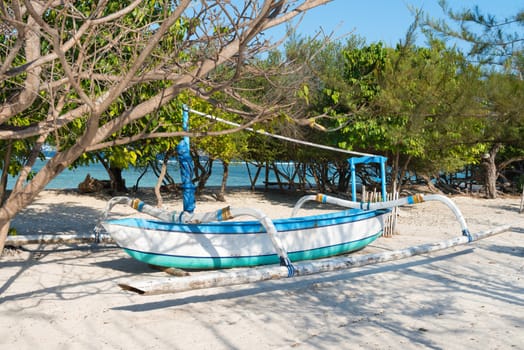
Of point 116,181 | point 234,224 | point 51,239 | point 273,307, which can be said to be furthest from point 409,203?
point 116,181

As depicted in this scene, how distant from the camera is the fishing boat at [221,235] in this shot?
6.95 meters

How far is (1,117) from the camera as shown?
13.1 ft

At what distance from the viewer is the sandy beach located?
15.1 feet

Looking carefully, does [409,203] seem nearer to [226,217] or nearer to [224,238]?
[224,238]

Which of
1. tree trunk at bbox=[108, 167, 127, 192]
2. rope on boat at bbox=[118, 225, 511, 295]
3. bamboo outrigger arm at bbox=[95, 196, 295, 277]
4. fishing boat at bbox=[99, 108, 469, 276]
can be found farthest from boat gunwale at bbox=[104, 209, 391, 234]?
tree trunk at bbox=[108, 167, 127, 192]

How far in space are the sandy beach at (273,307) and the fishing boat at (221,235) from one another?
498 millimetres

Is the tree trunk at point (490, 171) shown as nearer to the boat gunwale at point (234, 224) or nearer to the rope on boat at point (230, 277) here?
the boat gunwale at point (234, 224)

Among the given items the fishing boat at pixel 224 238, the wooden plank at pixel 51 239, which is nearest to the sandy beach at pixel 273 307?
the wooden plank at pixel 51 239

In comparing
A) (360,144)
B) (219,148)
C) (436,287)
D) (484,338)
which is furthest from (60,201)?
(484,338)

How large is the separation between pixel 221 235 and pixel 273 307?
1.95m

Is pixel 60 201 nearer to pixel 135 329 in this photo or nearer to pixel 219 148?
pixel 219 148

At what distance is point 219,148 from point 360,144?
432 cm

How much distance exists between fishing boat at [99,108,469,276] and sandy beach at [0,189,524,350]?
19.6 inches

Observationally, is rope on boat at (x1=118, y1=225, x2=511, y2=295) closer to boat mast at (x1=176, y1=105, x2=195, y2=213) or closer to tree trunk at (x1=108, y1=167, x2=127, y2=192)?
boat mast at (x1=176, y1=105, x2=195, y2=213)
